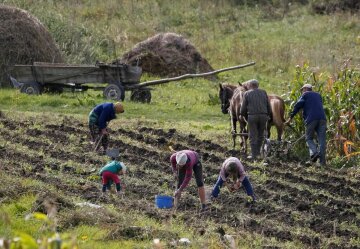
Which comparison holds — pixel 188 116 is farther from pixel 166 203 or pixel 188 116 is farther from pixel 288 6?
pixel 288 6

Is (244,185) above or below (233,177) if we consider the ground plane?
below

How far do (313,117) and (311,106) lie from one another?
0.21 metres

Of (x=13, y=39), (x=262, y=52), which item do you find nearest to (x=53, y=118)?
(x=13, y=39)

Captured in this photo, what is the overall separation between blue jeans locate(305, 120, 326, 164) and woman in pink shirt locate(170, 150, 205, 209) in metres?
4.91

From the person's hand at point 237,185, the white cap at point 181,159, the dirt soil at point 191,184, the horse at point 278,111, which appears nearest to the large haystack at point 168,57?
the dirt soil at point 191,184

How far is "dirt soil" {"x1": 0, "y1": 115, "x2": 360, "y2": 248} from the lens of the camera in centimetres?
1105

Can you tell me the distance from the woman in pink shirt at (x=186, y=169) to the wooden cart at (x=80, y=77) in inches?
449

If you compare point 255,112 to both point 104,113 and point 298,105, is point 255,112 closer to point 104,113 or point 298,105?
point 298,105

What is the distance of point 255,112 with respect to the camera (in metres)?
16.8

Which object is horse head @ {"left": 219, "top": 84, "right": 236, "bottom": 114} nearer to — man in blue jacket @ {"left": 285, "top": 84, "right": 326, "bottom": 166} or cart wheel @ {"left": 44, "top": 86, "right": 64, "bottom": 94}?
man in blue jacket @ {"left": 285, "top": 84, "right": 326, "bottom": 166}

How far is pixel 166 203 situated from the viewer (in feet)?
38.5

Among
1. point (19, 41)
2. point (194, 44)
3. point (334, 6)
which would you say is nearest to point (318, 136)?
point (19, 41)

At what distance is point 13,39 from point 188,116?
6407mm

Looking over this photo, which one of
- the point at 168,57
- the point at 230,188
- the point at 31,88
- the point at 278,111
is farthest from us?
the point at 168,57
